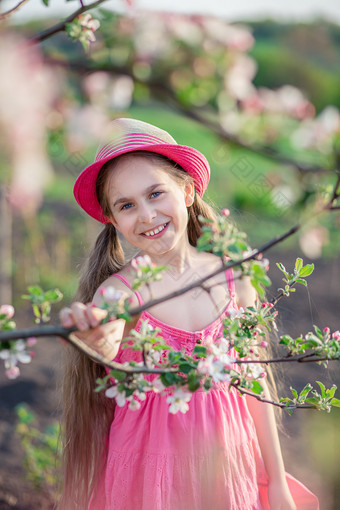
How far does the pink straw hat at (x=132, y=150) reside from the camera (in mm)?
1473

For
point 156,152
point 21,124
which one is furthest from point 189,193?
point 21,124

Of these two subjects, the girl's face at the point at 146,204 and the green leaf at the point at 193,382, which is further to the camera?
the girl's face at the point at 146,204

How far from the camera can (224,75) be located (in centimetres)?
134

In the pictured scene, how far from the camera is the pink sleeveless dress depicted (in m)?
1.45

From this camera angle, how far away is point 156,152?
1.54m

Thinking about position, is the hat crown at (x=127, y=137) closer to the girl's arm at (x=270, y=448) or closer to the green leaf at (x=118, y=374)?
the girl's arm at (x=270, y=448)

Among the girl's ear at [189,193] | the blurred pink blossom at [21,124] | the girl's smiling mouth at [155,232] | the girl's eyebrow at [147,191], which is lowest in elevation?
the blurred pink blossom at [21,124]

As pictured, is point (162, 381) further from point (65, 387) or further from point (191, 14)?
point (191, 14)

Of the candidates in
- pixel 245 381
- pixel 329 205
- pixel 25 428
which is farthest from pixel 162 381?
pixel 25 428

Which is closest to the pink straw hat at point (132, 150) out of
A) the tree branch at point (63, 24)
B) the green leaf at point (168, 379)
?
the tree branch at point (63, 24)

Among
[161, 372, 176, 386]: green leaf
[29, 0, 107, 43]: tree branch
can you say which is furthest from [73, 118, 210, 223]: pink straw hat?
[161, 372, 176, 386]: green leaf

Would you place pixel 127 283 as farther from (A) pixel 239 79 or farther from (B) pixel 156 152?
(A) pixel 239 79

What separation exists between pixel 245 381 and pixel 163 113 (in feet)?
34.1

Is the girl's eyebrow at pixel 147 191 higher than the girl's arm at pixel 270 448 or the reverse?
higher
